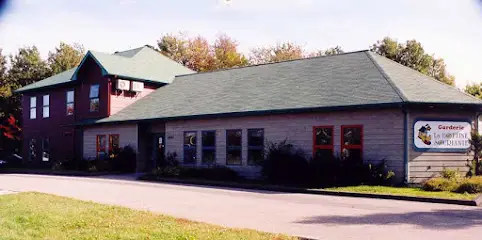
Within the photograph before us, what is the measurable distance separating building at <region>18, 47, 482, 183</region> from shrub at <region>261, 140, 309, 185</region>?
0.48m

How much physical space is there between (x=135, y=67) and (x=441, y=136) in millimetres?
20039

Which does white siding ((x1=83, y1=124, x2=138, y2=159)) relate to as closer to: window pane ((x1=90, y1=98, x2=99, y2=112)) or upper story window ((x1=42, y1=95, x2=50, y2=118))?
window pane ((x1=90, y1=98, x2=99, y2=112))

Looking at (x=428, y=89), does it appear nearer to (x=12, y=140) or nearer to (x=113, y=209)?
(x=113, y=209)

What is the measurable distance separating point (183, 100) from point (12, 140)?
27.8 meters

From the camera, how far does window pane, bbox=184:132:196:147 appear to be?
23.5 m

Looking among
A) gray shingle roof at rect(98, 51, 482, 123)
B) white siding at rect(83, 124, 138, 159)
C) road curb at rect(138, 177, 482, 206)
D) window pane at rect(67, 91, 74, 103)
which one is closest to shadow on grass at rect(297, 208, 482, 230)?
road curb at rect(138, 177, 482, 206)

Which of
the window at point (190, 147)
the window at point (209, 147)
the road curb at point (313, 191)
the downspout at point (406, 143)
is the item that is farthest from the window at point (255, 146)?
the downspout at point (406, 143)

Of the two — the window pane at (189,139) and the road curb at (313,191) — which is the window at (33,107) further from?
the road curb at (313,191)

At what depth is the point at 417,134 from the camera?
17.0m

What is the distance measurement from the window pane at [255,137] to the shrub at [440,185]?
24.2 ft

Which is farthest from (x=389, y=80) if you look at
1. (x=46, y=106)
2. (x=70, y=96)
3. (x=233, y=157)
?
(x=46, y=106)

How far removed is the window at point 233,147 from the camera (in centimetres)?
2161

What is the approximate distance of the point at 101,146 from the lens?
28.8m

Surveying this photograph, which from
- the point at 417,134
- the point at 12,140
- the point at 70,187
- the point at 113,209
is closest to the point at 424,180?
the point at 417,134
